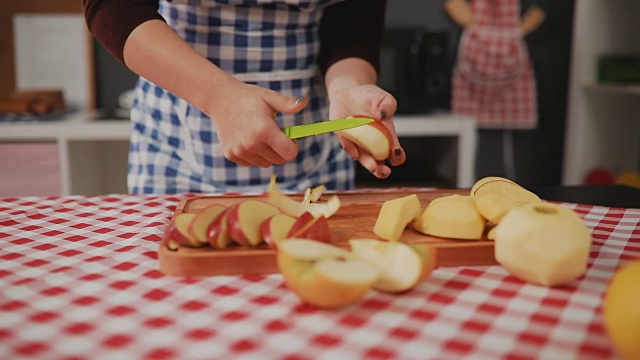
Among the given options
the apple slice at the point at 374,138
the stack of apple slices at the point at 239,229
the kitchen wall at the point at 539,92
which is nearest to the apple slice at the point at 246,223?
the stack of apple slices at the point at 239,229

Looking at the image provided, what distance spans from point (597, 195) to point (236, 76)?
64 cm

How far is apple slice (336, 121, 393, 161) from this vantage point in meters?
0.89

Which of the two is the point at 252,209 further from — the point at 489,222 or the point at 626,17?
the point at 626,17

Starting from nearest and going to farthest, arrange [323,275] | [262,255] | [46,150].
Result: [323,275], [262,255], [46,150]

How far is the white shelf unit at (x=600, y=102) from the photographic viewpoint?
2225mm

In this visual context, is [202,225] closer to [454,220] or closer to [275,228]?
[275,228]

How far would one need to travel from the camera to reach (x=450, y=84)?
2.47 m

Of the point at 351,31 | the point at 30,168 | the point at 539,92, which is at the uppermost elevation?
the point at 351,31

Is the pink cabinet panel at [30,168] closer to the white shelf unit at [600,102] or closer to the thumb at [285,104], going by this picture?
the thumb at [285,104]

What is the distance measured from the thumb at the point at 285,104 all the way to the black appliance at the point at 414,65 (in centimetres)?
136

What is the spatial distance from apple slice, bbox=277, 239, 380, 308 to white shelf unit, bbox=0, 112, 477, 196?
1.52 meters

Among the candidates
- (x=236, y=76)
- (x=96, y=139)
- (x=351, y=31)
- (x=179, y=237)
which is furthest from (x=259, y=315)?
(x=96, y=139)

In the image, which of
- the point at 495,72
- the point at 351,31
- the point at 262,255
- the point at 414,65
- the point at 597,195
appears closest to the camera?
the point at 262,255

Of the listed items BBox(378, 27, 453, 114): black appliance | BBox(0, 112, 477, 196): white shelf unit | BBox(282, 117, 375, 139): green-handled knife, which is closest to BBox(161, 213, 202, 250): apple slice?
BBox(282, 117, 375, 139): green-handled knife
